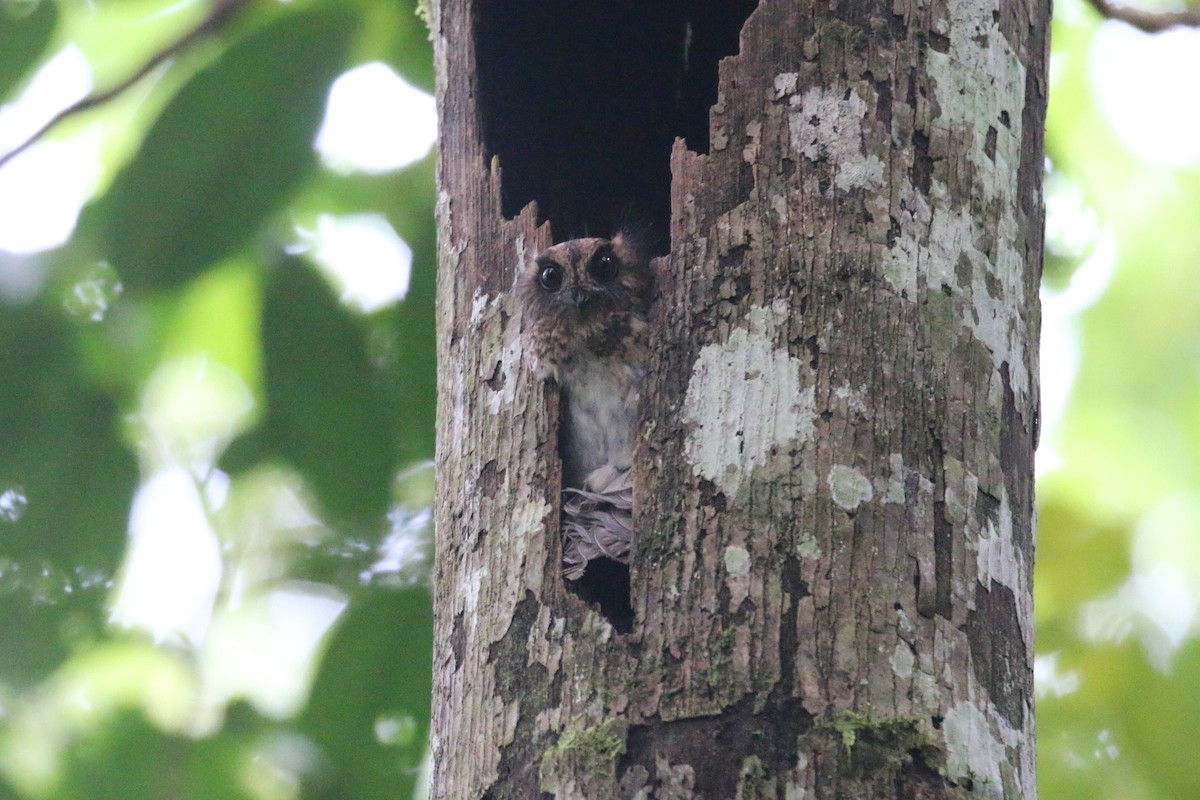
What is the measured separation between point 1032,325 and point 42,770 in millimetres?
3310

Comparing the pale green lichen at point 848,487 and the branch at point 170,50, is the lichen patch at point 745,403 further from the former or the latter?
the branch at point 170,50

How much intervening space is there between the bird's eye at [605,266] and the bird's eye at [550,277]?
0.42 ft

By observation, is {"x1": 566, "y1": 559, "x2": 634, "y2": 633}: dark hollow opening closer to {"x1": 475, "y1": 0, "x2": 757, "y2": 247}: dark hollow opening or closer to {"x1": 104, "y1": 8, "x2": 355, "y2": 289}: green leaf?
{"x1": 475, "y1": 0, "x2": 757, "y2": 247}: dark hollow opening

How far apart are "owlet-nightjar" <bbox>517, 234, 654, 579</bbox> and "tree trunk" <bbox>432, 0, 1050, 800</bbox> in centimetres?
14

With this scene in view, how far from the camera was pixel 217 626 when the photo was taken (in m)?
4.63

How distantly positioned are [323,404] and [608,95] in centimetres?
132

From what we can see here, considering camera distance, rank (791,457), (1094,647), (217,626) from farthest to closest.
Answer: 1. (217,626)
2. (1094,647)
3. (791,457)

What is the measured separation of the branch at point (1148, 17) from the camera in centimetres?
372

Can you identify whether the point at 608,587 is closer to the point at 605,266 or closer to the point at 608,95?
the point at 605,266

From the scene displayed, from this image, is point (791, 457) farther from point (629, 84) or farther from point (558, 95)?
point (629, 84)

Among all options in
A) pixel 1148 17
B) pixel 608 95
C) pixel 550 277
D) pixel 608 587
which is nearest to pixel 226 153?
pixel 550 277

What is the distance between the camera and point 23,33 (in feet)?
11.5

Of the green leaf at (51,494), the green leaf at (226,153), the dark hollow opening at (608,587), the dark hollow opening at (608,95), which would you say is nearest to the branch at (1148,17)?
the dark hollow opening at (608,95)

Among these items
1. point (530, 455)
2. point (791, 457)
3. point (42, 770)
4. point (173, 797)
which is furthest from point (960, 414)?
point (42, 770)
